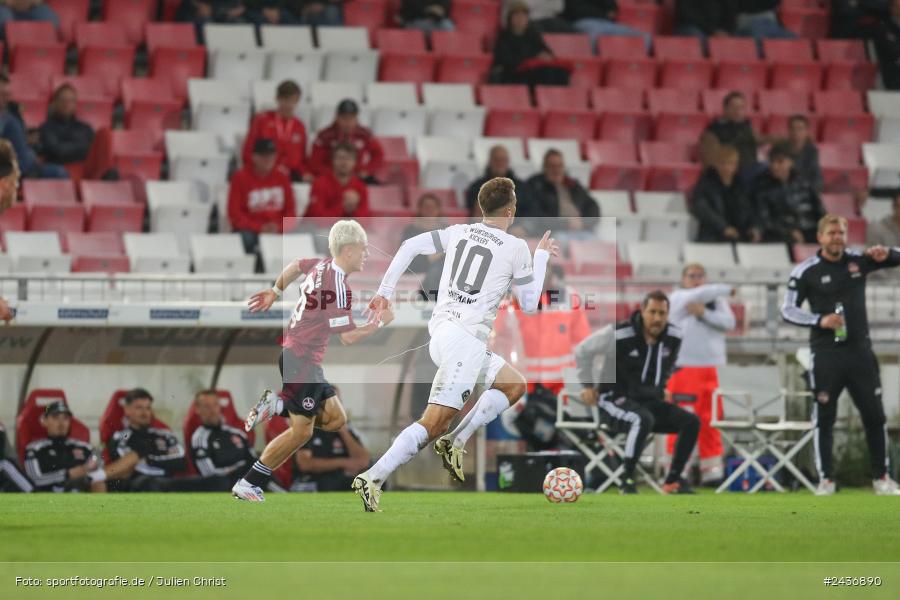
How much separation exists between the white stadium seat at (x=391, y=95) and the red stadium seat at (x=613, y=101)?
237 centimetres

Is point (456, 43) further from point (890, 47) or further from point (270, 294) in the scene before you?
point (270, 294)

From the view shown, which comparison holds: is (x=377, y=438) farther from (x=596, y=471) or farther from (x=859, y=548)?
(x=859, y=548)

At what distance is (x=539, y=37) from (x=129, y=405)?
26.1ft

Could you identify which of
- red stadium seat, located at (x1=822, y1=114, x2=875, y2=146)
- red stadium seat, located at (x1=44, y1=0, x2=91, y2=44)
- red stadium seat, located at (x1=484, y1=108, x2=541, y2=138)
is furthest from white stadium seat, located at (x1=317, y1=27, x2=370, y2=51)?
red stadium seat, located at (x1=822, y1=114, x2=875, y2=146)

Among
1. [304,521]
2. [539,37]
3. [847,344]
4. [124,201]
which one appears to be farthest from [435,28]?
[304,521]

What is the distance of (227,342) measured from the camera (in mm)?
14695

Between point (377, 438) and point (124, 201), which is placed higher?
point (124, 201)

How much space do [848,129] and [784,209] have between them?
2646 mm

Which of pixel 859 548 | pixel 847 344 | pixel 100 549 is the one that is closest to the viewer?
pixel 100 549

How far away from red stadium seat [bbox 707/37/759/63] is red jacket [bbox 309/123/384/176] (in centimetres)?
580

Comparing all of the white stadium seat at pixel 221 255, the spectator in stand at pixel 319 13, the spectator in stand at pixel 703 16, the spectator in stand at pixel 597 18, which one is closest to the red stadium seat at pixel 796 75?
the spectator in stand at pixel 703 16

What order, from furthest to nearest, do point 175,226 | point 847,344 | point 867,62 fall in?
point 867,62, point 175,226, point 847,344

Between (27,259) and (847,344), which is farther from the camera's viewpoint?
(27,259)

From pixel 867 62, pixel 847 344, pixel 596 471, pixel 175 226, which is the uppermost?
pixel 867 62
